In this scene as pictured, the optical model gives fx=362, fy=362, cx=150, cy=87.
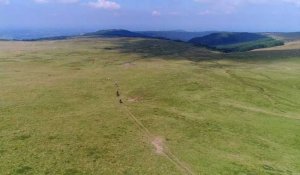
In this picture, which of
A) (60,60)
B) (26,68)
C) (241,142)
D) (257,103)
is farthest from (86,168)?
(60,60)

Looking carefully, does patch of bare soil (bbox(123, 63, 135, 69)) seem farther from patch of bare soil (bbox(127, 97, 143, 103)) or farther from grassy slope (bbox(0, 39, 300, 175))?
patch of bare soil (bbox(127, 97, 143, 103))

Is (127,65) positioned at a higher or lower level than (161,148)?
higher

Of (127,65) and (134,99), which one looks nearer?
(134,99)

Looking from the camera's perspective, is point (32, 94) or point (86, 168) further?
point (32, 94)

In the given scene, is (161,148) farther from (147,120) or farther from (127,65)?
(127,65)

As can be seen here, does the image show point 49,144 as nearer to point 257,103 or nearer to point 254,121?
point 254,121

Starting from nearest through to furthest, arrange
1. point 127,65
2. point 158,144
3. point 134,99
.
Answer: point 158,144 → point 134,99 → point 127,65

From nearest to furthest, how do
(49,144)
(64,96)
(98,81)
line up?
(49,144), (64,96), (98,81)

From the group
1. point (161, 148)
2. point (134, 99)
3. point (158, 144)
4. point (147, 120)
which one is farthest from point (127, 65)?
point (161, 148)
